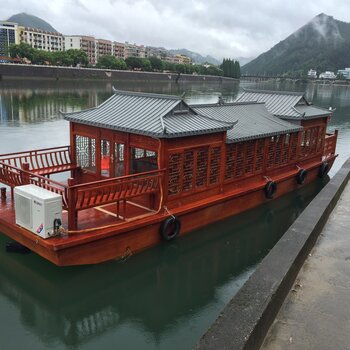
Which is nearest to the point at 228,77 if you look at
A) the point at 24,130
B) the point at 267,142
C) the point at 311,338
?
the point at 24,130

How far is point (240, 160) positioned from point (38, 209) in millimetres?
5760

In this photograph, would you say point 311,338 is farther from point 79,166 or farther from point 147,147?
point 79,166

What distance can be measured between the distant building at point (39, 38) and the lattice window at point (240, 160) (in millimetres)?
136337

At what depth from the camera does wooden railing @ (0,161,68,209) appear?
754 centimetres

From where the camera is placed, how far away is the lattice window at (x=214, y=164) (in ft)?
32.1

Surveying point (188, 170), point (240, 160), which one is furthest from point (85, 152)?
point (240, 160)

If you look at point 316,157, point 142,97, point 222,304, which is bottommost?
point 222,304

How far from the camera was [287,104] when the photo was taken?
1416 cm

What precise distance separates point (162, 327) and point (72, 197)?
2.73m

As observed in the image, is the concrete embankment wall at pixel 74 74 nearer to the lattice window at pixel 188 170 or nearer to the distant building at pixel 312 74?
the lattice window at pixel 188 170

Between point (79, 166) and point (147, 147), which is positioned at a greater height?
point (147, 147)

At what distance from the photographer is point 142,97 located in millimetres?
10008

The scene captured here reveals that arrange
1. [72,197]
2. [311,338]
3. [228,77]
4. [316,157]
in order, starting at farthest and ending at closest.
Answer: [228,77] → [316,157] → [72,197] → [311,338]

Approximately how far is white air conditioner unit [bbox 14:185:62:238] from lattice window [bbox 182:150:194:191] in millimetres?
3015
